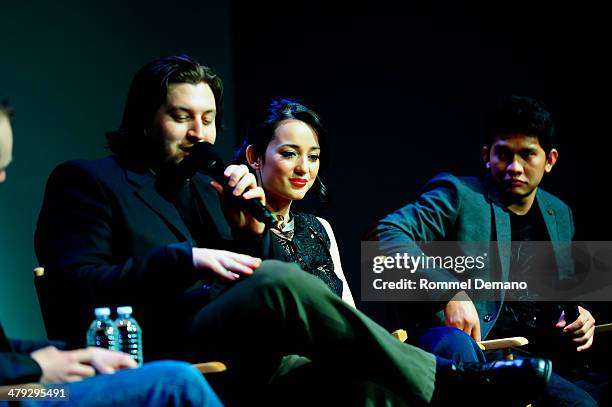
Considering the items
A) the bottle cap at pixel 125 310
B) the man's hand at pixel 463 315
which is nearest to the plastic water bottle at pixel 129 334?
the bottle cap at pixel 125 310

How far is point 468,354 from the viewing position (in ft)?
7.97

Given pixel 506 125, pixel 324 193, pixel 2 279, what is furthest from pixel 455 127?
pixel 2 279

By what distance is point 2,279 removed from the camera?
313 centimetres

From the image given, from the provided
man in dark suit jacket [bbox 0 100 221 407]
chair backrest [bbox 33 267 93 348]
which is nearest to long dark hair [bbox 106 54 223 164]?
chair backrest [bbox 33 267 93 348]

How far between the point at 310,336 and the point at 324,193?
1146 millimetres

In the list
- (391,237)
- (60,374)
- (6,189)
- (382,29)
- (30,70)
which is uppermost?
(382,29)

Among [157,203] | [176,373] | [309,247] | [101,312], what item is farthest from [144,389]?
[309,247]

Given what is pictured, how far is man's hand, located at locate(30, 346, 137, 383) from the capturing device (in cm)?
161

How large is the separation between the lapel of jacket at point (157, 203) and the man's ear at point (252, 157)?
2.24 ft

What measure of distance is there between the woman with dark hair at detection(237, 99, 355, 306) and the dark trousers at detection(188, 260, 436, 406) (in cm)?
71

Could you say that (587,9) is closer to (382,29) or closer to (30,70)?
(382,29)

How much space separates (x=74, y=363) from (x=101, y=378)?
6 centimetres

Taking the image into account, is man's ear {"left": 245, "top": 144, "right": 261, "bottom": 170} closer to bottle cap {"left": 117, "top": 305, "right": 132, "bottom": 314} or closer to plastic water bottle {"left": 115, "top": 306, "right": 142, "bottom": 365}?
plastic water bottle {"left": 115, "top": 306, "right": 142, "bottom": 365}

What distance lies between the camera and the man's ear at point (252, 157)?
117 inches
